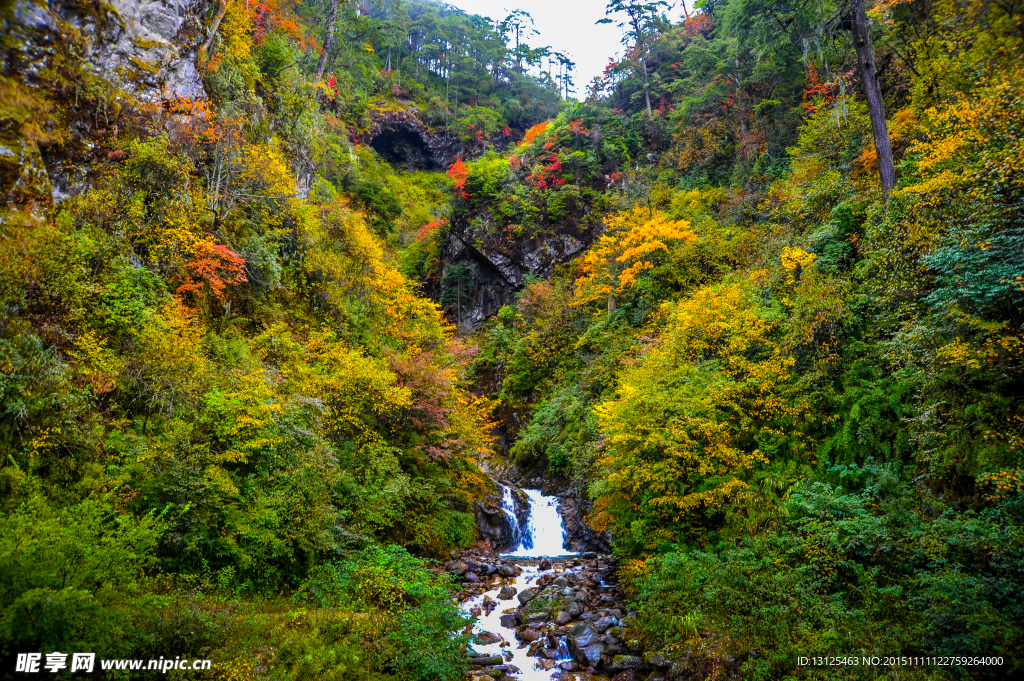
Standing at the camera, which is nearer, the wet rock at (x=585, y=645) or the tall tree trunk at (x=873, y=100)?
the wet rock at (x=585, y=645)

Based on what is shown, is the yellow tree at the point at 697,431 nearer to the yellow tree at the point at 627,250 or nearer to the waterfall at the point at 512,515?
the waterfall at the point at 512,515

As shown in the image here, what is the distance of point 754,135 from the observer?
23.4 m

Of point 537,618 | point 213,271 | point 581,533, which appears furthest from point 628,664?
point 213,271

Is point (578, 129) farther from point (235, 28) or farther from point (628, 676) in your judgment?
point (628, 676)

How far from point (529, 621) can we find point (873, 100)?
662 inches

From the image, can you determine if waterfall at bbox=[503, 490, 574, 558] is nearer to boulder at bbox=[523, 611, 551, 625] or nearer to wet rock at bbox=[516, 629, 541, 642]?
boulder at bbox=[523, 611, 551, 625]

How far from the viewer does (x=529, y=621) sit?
995cm

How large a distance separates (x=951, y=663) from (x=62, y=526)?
10.8 m

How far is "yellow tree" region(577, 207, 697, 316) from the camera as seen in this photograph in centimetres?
2042

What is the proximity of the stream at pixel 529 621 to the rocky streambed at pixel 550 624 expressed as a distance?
0.06 feet

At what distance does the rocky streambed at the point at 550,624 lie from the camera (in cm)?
804

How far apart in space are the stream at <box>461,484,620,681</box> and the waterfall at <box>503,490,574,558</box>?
164 millimetres

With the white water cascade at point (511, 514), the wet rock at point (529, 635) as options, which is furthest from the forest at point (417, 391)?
the wet rock at point (529, 635)

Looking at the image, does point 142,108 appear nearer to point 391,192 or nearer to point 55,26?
point 55,26
